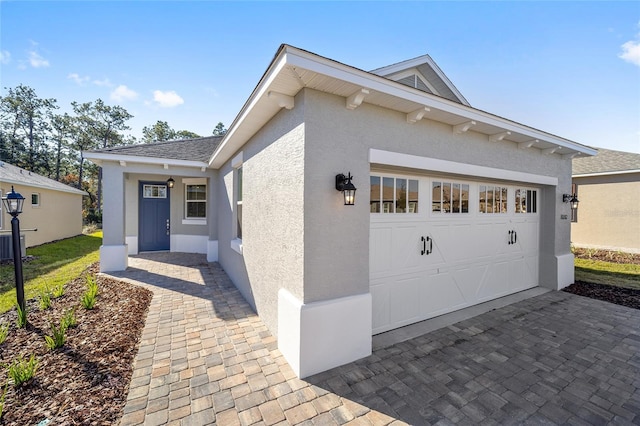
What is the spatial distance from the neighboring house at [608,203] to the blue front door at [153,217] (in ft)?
63.2

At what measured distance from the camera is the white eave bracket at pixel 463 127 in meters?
4.33

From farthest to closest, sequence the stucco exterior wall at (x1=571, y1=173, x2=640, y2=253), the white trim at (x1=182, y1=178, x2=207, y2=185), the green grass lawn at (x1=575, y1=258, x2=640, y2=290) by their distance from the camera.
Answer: the stucco exterior wall at (x1=571, y1=173, x2=640, y2=253) → the white trim at (x1=182, y1=178, x2=207, y2=185) → the green grass lawn at (x1=575, y1=258, x2=640, y2=290)

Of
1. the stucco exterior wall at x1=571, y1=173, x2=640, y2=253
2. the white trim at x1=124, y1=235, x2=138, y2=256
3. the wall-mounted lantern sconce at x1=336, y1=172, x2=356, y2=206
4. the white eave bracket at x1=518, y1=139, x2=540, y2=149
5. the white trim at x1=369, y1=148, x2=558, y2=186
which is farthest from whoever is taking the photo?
the stucco exterior wall at x1=571, y1=173, x2=640, y2=253

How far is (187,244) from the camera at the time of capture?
1093 cm

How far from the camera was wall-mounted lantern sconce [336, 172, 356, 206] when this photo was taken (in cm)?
319

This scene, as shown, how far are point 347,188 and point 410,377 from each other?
239 cm

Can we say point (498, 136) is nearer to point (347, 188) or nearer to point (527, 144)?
point (527, 144)

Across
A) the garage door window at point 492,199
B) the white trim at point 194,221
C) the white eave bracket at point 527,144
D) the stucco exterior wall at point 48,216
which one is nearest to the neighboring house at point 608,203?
the white eave bracket at point 527,144

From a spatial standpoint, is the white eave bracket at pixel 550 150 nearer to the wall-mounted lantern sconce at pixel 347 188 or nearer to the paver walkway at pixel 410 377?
the paver walkway at pixel 410 377

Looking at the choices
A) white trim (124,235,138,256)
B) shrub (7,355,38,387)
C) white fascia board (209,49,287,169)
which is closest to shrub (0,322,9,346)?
shrub (7,355,38,387)

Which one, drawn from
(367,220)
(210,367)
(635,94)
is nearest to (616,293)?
(635,94)

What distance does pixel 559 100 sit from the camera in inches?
286

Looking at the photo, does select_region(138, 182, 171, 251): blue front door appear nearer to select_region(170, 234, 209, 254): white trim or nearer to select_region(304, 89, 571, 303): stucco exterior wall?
select_region(170, 234, 209, 254): white trim

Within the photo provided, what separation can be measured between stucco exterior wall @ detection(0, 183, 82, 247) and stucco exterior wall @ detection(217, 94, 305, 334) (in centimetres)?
Result: 1200
